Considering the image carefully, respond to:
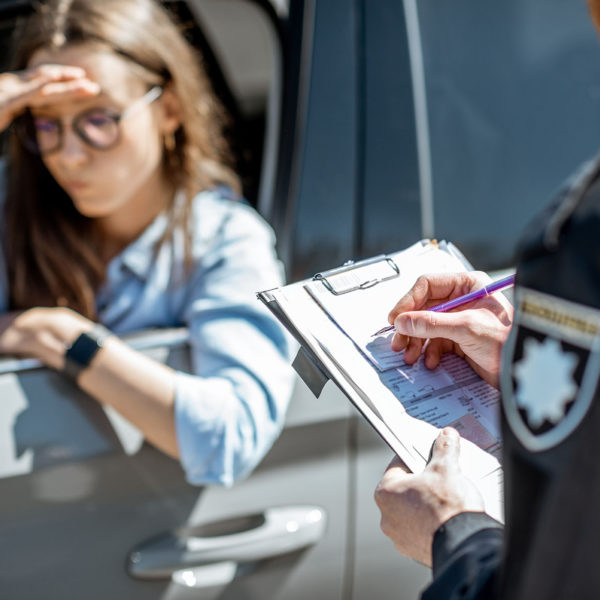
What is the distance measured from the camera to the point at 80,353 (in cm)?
137

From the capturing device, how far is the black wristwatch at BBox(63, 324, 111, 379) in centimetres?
136

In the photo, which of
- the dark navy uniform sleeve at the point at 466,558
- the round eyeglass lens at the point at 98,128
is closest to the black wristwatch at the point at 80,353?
the round eyeglass lens at the point at 98,128

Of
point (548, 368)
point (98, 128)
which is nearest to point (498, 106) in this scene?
point (98, 128)

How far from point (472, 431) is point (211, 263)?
85 centimetres

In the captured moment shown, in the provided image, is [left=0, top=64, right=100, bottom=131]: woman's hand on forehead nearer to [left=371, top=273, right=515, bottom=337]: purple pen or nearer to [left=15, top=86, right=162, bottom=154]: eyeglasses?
[left=15, top=86, right=162, bottom=154]: eyeglasses

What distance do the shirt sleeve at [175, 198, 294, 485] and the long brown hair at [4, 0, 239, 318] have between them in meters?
0.16

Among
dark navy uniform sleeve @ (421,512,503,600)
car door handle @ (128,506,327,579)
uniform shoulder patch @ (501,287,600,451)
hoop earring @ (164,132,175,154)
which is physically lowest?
car door handle @ (128,506,327,579)

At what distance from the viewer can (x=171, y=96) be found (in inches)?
68.8

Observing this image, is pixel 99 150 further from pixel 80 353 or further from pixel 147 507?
pixel 147 507

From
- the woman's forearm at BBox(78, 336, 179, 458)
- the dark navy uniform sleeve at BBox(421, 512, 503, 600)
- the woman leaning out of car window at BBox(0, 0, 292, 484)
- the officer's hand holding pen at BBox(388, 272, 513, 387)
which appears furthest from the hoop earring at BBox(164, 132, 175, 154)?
the dark navy uniform sleeve at BBox(421, 512, 503, 600)

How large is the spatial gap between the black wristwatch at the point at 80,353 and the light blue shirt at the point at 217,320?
0.53 feet

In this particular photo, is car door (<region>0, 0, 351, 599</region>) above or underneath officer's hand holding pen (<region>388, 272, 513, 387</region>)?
underneath

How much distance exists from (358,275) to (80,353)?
0.61 meters

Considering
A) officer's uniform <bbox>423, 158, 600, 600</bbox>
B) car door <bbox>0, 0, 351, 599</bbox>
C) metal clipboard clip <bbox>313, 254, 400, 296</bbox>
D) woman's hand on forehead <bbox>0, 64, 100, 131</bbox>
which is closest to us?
officer's uniform <bbox>423, 158, 600, 600</bbox>
